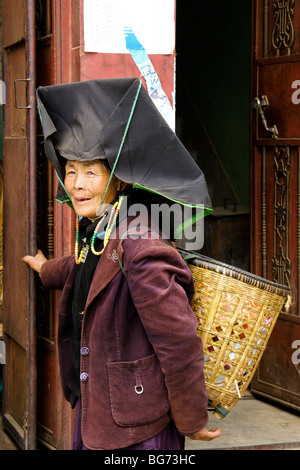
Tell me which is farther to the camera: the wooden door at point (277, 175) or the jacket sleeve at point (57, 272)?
the wooden door at point (277, 175)

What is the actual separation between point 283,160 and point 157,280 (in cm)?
239

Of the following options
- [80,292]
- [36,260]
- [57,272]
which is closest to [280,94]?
[36,260]

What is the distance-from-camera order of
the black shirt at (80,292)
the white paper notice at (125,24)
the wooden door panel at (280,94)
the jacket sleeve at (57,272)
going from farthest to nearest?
the wooden door panel at (280,94)
the white paper notice at (125,24)
the jacket sleeve at (57,272)
the black shirt at (80,292)

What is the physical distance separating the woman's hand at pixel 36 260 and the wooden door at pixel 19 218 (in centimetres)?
5

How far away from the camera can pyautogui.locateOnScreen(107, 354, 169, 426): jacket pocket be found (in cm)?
256

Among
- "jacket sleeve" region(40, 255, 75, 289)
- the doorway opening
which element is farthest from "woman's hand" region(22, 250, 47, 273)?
the doorway opening

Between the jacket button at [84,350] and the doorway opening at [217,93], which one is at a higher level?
the doorway opening at [217,93]

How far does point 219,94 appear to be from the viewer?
23.9 feet

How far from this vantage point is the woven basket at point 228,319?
2768mm

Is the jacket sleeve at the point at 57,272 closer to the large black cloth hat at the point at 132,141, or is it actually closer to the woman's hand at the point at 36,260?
the woman's hand at the point at 36,260

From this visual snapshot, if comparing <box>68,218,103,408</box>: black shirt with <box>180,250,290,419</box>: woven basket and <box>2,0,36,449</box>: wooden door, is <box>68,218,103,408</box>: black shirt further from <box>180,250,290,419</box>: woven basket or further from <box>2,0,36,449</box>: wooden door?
<box>2,0,36,449</box>: wooden door

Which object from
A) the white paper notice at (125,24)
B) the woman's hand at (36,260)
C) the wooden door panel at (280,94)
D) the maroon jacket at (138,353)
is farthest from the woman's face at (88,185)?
the wooden door panel at (280,94)

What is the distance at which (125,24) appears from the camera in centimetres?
354

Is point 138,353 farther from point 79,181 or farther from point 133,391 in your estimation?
point 79,181
